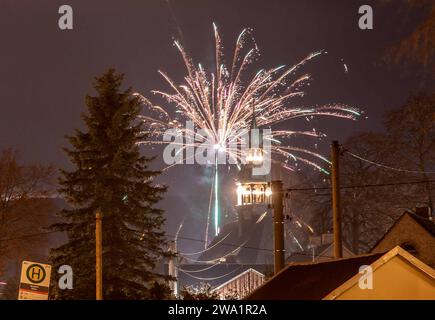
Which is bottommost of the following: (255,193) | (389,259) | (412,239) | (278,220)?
(389,259)

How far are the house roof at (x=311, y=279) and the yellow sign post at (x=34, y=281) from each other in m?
5.94

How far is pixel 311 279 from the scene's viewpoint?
20031mm

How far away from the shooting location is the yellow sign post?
18.7 m

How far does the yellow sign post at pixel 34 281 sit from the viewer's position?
1869 cm

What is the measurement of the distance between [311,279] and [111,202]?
14.1 metres

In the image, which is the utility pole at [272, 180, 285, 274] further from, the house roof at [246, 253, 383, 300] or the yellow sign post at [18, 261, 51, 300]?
the yellow sign post at [18, 261, 51, 300]

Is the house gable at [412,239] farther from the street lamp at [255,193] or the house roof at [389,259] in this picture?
the house roof at [389,259]

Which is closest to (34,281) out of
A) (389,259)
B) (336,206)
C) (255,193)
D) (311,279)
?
(311,279)

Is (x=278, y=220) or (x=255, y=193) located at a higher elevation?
(x=255, y=193)

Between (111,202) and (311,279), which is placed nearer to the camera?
(311,279)

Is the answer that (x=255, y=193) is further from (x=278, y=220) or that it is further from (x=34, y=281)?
(x=34, y=281)

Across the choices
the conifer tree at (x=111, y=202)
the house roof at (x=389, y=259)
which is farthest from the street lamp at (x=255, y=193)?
the house roof at (x=389, y=259)
